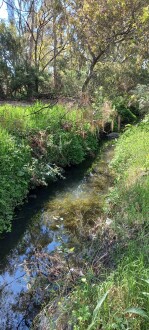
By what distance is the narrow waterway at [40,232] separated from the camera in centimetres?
337

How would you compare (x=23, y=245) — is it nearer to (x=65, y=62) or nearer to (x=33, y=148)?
(x=33, y=148)

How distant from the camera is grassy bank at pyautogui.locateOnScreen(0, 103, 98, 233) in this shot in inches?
213

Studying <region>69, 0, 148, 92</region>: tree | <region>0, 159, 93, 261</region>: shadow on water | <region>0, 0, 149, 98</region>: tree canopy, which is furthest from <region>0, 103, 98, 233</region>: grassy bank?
<region>0, 0, 149, 98</region>: tree canopy

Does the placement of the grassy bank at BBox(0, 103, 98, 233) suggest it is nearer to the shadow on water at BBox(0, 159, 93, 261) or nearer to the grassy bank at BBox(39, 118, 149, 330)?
the shadow on water at BBox(0, 159, 93, 261)

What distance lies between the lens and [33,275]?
3.69m

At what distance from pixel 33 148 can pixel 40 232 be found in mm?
2394

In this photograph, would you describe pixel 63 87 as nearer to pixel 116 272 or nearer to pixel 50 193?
pixel 50 193

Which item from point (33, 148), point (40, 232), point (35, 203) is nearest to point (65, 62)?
point (33, 148)

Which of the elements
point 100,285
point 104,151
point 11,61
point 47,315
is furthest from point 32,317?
point 11,61

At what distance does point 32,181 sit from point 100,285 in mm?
3706

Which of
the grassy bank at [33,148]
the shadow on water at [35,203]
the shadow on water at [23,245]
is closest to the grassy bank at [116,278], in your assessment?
the shadow on water at [23,245]

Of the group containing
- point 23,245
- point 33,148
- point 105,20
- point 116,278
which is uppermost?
point 105,20

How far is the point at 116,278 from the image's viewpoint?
2.91 metres

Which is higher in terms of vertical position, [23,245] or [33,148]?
[33,148]
